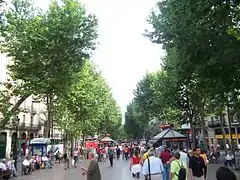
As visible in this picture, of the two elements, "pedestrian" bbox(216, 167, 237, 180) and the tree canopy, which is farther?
the tree canopy

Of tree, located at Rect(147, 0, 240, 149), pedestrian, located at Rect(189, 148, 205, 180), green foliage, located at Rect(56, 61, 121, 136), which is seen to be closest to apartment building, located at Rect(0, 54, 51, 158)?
green foliage, located at Rect(56, 61, 121, 136)

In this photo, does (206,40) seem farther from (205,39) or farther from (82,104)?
(82,104)

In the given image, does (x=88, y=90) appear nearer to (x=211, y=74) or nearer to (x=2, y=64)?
(x=2, y=64)

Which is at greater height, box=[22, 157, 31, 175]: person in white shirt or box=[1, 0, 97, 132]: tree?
box=[1, 0, 97, 132]: tree

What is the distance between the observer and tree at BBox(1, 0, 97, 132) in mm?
22109

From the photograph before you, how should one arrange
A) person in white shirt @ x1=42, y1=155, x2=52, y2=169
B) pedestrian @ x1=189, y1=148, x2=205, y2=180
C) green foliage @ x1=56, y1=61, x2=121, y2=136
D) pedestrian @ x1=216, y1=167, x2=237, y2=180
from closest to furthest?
pedestrian @ x1=216, y1=167, x2=237, y2=180
pedestrian @ x1=189, y1=148, x2=205, y2=180
person in white shirt @ x1=42, y1=155, x2=52, y2=169
green foliage @ x1=56, y1=61, x2=121, y2=136

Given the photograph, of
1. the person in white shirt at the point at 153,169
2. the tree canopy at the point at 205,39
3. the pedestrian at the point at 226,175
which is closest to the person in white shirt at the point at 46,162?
the tree canopy at the point at 205,39

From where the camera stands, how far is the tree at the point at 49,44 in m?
22.1

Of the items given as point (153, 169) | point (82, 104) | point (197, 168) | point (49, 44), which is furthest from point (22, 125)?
point (197, 168)

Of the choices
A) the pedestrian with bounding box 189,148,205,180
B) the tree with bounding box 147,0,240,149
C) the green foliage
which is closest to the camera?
the pedestrian with bounding box 189,148,205,180

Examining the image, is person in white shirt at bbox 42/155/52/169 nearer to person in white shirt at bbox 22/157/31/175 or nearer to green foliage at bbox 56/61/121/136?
person in white shirt at bbox 22/157/31/175

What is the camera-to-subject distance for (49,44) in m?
21.8

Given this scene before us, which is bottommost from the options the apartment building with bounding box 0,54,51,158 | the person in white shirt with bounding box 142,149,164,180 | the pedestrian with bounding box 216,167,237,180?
the person in white shirt with bounding box 142,149,164,180

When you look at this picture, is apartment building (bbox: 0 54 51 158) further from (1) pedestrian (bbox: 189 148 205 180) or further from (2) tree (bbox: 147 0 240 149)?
(1) pedestrian (bbox: 189 148 205 180)
